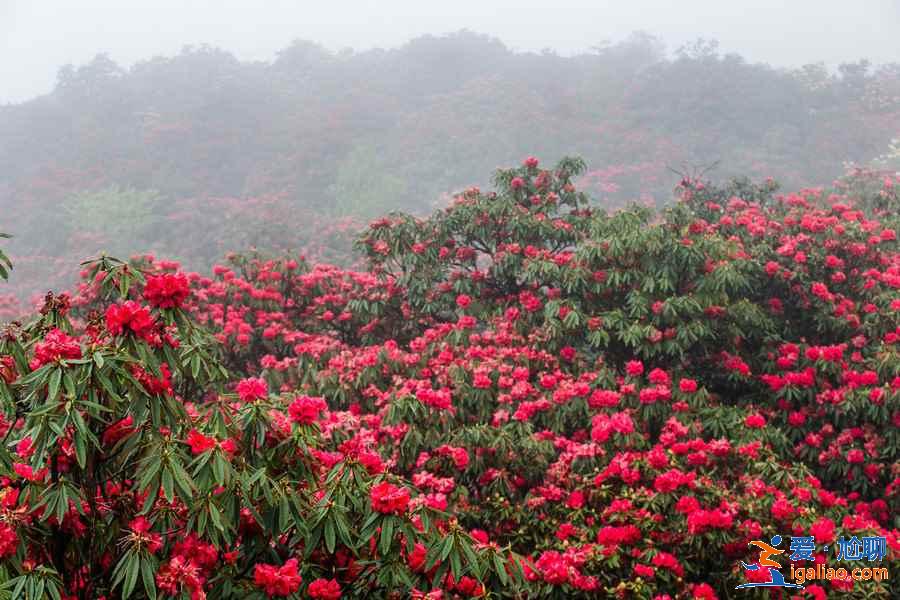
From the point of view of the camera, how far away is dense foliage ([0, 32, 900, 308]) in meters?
20.4

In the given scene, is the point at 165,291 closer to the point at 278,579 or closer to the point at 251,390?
the point at 251,390

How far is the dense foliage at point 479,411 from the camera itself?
228 centimetres

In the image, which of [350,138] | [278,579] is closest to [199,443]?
[278,579]

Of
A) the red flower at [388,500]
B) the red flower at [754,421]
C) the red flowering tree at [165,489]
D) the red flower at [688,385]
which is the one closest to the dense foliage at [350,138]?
the red flower at [688,385]

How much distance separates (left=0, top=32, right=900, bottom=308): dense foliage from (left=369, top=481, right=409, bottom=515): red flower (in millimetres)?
14897

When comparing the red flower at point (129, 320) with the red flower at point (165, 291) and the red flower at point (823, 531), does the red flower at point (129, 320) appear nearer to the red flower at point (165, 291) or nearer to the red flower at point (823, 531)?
the red flower at point (165, 291)

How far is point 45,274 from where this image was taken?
60.3 ft

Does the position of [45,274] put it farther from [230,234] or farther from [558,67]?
[558,67]

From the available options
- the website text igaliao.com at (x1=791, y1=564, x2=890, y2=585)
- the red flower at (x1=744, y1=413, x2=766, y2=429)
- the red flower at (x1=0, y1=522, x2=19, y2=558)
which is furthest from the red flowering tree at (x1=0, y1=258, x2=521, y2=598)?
the red flower at (x1=744, y1=413, x2=766, y2=429)

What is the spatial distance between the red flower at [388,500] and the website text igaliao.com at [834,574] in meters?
2.32

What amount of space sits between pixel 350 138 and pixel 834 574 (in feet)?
78.6

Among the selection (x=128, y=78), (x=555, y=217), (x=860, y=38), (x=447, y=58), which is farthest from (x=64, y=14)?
(x=555, y=217)

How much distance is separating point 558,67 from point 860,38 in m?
31.3

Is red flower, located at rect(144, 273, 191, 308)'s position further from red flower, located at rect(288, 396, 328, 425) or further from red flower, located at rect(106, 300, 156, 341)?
red flower, located at rect(288, 396, 328, 425)
